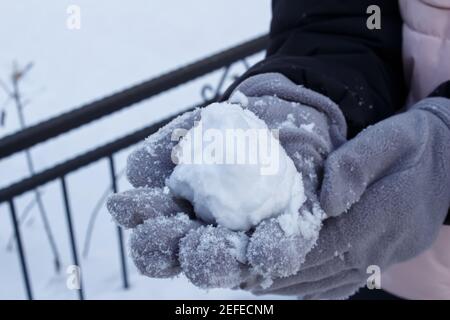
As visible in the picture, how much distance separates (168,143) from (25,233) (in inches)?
87.3

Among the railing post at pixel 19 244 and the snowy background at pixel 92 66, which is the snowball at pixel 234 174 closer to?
the railing post at pixel 19 244

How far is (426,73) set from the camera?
109cm

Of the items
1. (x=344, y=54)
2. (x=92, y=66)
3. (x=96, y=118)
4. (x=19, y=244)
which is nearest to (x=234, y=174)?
(x=344, y=54)

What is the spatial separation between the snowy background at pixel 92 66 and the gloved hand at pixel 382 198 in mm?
1857

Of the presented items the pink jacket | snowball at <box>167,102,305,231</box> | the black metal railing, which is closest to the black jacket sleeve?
the pink jacket

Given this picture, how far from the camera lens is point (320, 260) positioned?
0.87 metres

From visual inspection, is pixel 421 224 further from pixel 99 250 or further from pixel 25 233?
pixel 25 233

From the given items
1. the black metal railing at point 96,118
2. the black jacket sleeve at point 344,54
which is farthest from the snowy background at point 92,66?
the black jacket sleeve at point 344,54

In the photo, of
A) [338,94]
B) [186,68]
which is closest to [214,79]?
[186,68]

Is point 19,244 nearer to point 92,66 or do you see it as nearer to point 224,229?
point 224,229

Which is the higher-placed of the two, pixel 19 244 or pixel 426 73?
pixel 426 73

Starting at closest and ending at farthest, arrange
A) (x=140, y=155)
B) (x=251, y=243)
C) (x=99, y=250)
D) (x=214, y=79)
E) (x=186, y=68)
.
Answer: (x=251, y=243)
(x=140, y=155)
(x=186, y=68)
(x=99, y=250)
(x=214, y=79)

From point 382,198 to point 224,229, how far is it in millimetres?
242

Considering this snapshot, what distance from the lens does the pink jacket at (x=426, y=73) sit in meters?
1.05
